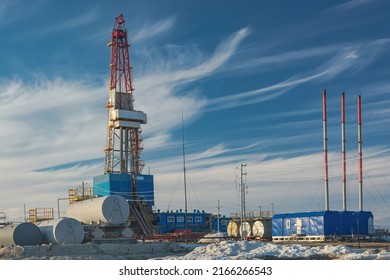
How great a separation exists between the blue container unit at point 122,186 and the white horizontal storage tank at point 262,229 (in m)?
9.63

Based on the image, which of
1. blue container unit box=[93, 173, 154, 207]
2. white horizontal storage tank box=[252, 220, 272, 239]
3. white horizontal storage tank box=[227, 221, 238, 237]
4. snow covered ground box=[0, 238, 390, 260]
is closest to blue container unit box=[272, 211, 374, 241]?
white horizontal storage tank box=[252, 220, 272, 239]

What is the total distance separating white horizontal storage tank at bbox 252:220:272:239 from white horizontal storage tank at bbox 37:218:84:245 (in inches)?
606

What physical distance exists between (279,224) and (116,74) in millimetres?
22134

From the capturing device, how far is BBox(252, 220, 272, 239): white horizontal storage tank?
47.4 m

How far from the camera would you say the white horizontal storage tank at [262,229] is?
4743 cm

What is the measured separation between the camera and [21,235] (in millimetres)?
37625

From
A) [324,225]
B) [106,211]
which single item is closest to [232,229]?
[324,225]

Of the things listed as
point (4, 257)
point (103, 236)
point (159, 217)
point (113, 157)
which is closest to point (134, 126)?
point (113, 157)

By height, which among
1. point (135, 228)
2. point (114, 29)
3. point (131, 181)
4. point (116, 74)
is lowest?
point (135, 228)

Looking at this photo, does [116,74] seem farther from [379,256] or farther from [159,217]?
[379,256]

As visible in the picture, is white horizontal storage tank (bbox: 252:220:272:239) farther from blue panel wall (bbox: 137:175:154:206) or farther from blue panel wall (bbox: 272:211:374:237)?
blue panel wall (bbox: 137:175:154:206)
